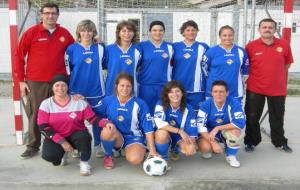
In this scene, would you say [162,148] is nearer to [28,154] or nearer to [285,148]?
[28,154]

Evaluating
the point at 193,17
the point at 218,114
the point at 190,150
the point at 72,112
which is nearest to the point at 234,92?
the point at 218,114

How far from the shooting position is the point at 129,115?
4898 millimetres

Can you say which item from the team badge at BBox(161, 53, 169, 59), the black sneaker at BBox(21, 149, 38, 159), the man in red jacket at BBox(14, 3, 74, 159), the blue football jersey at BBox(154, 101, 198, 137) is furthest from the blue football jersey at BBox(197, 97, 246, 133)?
the black sneaker at BBox(21, 149, 38, 159)

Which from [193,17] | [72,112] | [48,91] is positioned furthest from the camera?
[193,17]

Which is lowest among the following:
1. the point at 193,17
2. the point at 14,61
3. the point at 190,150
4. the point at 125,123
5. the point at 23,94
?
the point at 190,150

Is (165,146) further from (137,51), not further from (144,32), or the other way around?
(144,32)

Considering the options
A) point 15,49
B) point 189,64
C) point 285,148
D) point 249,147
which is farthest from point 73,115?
point 285,148

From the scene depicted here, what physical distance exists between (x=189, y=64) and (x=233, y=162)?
1.42 meters

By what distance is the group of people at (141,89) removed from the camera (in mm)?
4758

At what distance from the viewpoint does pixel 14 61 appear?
532cm

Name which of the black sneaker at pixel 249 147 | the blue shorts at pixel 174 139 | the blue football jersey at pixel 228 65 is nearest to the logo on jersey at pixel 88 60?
the blue shorts at pixel 174 139

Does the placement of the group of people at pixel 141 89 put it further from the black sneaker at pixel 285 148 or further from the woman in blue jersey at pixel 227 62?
the black sneaker at pixel 285 148

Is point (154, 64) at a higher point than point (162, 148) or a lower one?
higher

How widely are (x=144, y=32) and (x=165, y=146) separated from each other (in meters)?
5.19
